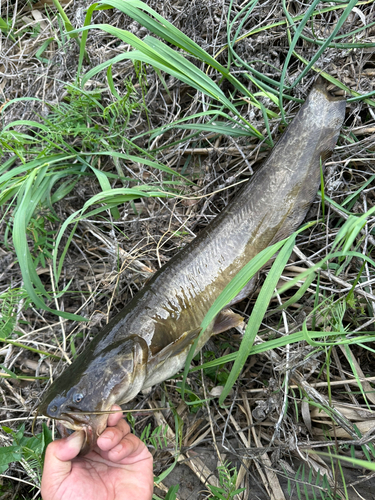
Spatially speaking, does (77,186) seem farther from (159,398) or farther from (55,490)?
(55,490)

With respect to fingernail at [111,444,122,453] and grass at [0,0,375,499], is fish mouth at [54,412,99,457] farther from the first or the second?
grass at [0,0,375,499]

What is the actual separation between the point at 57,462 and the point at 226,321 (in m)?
1.23

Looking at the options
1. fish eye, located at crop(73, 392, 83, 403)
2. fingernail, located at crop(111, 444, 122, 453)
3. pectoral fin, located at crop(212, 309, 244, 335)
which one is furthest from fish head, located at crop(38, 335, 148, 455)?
pectoral fin, located at crop(212, 309, 244, 335)

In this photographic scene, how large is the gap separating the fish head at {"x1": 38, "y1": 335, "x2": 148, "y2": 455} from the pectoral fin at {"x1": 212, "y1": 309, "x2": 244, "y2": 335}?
0.52 meters

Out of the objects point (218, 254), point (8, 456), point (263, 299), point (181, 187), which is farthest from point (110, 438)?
point (181, 187)

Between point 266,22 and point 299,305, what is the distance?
2.17 m

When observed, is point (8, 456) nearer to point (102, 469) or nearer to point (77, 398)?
point (102, 469)

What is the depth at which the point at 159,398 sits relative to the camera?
2.65 m

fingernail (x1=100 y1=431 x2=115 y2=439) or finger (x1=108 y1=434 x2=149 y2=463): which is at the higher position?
fingernail (x1=100 y1=431 x2=115 y2=439)

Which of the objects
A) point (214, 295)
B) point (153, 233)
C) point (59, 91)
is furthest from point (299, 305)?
point (59, 91)

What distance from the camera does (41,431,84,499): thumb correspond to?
72.5 inches

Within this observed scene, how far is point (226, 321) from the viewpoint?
7.69 ft

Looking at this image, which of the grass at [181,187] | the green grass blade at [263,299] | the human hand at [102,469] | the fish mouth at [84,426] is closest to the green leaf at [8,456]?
the grass at [181,187]

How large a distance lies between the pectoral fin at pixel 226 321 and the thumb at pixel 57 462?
991mm
